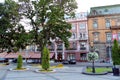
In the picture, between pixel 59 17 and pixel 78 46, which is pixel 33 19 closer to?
pixel 59 17

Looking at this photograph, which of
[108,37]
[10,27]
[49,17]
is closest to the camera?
[49,17]

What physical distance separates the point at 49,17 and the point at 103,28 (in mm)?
21742

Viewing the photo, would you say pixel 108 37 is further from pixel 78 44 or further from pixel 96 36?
pixel 78 44

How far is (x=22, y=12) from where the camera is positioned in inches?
1571

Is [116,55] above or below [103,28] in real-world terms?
below

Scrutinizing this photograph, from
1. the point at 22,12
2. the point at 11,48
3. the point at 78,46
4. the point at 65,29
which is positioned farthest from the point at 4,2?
the point at 78,46

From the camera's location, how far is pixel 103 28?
56.1 metres

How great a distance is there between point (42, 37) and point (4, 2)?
9388 millimetres

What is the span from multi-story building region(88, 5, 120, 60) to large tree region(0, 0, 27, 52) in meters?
19.2

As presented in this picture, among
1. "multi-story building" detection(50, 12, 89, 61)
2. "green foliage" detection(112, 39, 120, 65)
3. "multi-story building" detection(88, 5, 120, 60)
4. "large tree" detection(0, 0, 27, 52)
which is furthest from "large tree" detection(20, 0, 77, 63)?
"multi-story building" detection(50, 12, 89, 61)

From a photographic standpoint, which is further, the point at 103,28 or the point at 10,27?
the point at 103,28

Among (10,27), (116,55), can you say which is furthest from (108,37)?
(116,55)

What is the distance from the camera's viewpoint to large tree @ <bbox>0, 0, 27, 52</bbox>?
39656 millimetres

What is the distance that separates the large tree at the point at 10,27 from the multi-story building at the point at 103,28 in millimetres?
19224
